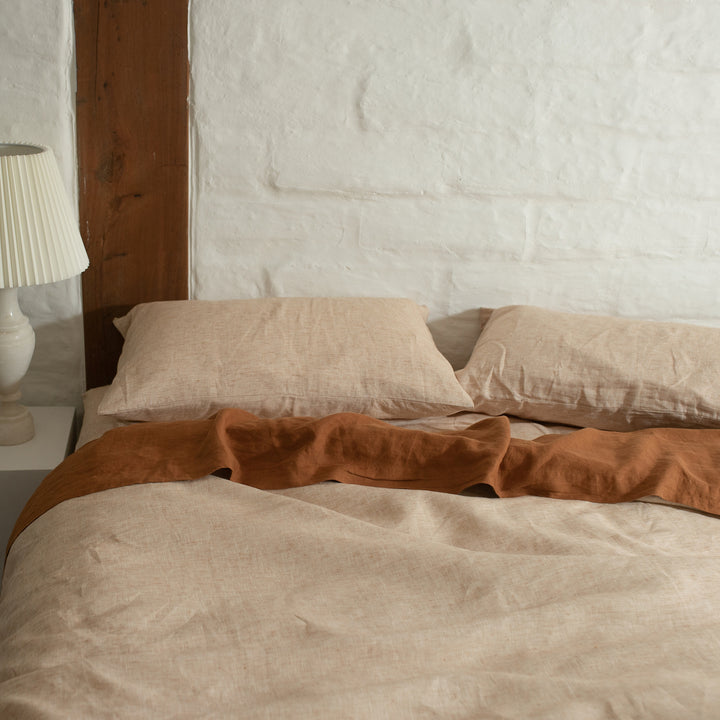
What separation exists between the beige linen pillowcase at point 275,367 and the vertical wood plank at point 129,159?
0.74 ft

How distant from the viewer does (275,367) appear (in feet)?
5.44

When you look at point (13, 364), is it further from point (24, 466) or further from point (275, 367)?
point (275, 367)

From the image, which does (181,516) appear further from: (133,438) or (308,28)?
(308,28)

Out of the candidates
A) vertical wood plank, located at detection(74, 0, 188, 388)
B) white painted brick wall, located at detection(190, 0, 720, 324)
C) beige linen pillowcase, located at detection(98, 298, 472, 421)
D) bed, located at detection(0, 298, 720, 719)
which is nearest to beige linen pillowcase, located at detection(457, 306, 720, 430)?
bed, located at detection(0, 298, 720, 719)

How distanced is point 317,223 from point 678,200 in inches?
37.1

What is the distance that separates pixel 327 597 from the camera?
3.67 ft

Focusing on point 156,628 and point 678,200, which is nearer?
point 156,628

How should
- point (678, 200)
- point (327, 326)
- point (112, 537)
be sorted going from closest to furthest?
point (112, 537)
point (327, 326)
point (678, 200)

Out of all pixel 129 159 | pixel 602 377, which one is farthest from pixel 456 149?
pixel 129 159

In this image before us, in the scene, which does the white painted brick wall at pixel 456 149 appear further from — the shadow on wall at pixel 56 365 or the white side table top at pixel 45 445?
the white side table top at pixel 45 445

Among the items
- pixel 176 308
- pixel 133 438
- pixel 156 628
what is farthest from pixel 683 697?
pixel 176 308

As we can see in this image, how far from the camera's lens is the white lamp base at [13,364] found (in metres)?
1.72

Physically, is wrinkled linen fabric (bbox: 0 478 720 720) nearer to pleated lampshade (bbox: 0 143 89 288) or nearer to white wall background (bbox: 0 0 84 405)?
pleated lampshade (bbox: 0 143 89 288)

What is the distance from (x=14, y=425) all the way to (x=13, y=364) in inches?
5.5
